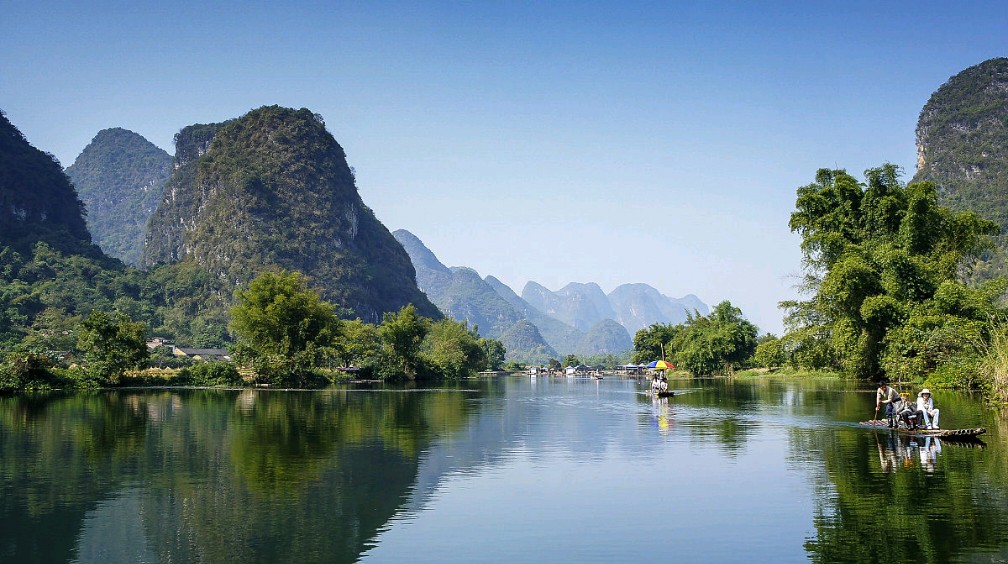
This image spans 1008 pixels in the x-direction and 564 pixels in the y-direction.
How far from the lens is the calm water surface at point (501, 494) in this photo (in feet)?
40.8

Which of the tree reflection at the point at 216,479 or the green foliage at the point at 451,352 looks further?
the green foliage at the point at 451,352

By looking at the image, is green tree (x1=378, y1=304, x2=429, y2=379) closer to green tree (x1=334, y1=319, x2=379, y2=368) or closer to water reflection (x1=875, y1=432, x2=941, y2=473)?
green tree (x1=334, y1=319, x2=379, y2=368)

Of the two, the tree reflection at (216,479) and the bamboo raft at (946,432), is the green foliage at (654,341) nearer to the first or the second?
the tree reflection at (216,479)

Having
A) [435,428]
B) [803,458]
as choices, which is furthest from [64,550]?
[435,428]

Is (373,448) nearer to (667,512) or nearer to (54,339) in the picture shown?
(667,512)

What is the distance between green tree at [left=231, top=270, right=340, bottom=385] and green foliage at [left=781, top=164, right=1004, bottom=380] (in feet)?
156

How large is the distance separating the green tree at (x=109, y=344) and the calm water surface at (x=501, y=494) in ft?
132

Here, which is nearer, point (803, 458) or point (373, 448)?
point (803, 458)

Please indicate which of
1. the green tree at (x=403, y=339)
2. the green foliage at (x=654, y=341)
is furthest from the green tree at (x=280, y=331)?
the green foliage at (x=654, y=341)

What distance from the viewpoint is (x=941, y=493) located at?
15.6 metres

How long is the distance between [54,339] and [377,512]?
389 ft

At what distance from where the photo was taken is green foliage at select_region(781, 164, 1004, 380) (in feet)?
165

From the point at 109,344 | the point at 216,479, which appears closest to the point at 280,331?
the point at 109,344

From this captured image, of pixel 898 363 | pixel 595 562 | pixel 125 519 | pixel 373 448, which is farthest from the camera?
pixel 898 363
